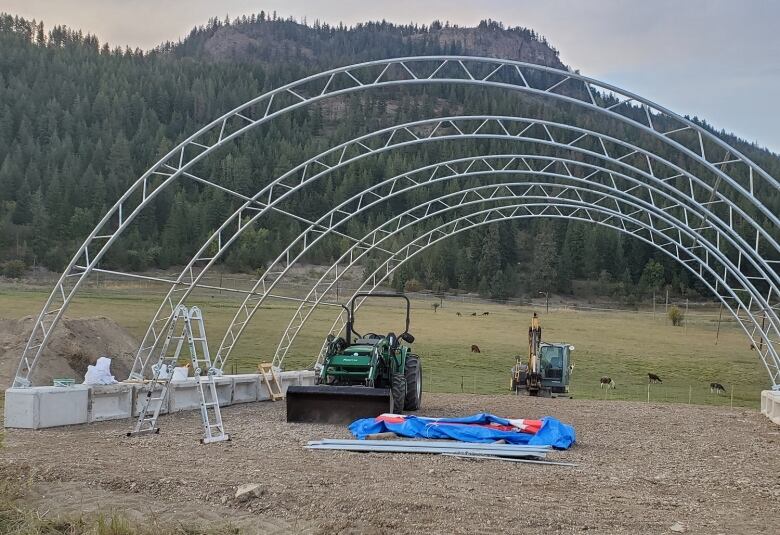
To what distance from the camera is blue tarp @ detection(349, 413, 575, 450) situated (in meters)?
12.9

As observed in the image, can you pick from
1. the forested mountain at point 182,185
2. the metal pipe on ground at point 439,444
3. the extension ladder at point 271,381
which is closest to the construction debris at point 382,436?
the metal pipe on ground at point 439,444

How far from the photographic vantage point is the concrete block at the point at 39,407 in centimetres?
1358

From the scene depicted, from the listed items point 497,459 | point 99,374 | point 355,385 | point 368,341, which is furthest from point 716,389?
point 99,374

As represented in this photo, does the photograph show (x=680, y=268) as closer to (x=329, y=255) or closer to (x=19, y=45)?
(x=329, y=255)

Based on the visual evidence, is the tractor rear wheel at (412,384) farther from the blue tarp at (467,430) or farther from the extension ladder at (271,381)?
the extension ladder at (271,381)

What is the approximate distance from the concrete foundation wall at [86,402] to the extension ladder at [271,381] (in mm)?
1612

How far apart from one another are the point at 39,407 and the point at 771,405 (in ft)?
52.8

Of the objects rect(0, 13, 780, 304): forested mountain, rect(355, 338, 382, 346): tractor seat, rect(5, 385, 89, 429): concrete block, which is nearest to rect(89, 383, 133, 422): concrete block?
rect(5, 385, 89, 429): concrete block

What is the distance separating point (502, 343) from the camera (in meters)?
45.1

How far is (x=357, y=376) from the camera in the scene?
15641 millimetres

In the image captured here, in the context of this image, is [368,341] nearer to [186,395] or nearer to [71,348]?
[186,395]

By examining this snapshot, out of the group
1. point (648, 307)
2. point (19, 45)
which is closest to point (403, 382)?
point (648, 307)

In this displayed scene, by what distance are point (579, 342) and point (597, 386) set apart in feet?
35.6

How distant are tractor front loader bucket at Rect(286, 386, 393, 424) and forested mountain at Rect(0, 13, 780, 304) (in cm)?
4817
